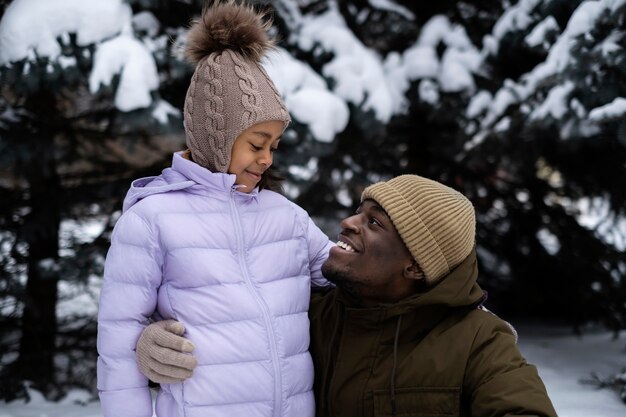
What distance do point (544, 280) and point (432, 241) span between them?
4250mm

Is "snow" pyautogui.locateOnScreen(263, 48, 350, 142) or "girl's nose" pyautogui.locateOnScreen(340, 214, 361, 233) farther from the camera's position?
"snow" pyautogui.locateOnScreen(263, 48, 350, 142)

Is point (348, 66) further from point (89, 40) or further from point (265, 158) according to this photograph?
point (265, 158)

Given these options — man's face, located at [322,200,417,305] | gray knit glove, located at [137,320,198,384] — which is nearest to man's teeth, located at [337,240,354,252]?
man's face, located at [322,200,417,305]

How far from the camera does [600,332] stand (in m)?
5.98

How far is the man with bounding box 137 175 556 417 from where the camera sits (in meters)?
2.14

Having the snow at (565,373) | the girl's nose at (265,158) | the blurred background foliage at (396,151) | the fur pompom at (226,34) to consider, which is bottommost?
the snow at (565,373)

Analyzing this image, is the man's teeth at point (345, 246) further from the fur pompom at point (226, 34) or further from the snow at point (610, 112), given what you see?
the snow at point (610, 112)

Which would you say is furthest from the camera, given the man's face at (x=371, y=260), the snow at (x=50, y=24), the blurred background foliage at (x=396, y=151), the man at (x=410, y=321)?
the blurred background foliage at (x=396, y=151)

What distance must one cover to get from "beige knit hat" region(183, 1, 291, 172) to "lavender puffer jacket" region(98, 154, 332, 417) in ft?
0.36

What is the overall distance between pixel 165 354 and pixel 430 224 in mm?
935

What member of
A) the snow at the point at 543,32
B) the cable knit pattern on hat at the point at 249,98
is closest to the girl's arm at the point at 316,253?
the cable knit pattern on hat at the point at 249,98

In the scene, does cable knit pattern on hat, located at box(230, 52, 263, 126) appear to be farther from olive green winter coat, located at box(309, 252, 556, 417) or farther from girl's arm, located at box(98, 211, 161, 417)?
olive green winter coat, located at box(309, 252, 556, 417)

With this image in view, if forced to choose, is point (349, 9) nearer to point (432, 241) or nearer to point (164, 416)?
point (432, 241)

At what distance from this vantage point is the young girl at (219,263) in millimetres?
2090
